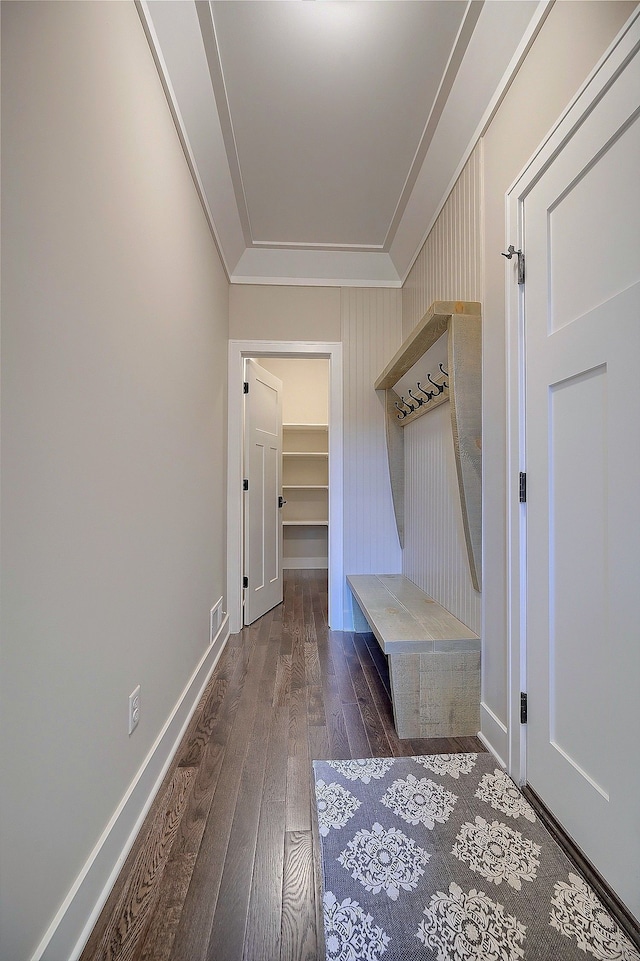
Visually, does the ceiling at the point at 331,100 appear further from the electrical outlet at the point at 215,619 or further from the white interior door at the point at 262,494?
the electrical outlet at the point at 215,619

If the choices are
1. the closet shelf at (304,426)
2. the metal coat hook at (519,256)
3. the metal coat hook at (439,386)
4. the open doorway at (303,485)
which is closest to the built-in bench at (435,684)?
the metal coat hook at (439,386)

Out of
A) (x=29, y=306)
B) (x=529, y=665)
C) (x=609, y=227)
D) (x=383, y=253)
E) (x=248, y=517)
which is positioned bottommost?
(x=529, y=665)

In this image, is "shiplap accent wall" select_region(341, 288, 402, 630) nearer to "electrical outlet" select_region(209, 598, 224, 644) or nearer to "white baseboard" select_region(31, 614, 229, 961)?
"electrical outlet" select_region(209, 598, 224, 644)

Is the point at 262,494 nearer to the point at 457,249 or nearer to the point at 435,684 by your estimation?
the point at 435,684

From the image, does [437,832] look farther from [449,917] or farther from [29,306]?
[29,306]

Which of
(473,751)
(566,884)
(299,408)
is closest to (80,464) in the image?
(566,884)

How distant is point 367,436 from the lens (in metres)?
3.09

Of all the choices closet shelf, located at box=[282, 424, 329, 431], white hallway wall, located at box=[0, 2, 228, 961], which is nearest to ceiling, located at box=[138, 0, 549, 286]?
white hallway wall, located at box=[0, 2, 228, 961]

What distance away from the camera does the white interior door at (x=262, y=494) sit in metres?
3.11

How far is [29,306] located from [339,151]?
1.98 metres

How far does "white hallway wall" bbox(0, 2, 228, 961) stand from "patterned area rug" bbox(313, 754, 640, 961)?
0.63 metres

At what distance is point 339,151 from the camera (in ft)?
6.88

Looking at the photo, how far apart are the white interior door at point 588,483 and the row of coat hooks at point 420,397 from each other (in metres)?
0.74

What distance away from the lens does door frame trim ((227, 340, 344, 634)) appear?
9.75 feet
